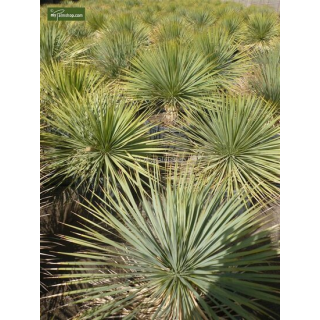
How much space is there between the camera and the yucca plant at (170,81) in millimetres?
1954

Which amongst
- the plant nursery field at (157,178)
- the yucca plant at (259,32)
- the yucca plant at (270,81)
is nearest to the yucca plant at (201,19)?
the yucca plant at (259,32)

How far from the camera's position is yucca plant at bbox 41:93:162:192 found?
1377 mm

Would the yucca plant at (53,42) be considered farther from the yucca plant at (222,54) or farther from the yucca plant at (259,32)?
the yucca plant at (259,32)

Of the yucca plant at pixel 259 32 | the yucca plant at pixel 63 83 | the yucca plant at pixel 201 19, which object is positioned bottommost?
the yucca plant at pixel 63 83

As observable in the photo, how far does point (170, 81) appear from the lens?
1951mm

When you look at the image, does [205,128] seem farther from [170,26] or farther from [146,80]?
[170,26]

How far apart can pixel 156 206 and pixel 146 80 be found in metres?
1.18

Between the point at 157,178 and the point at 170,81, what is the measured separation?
40.0 inches

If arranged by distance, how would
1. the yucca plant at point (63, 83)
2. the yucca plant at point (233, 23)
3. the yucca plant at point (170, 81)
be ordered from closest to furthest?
1. the yucca plant at point (63, 83)
2. the yucca plant at point (170, 81)
3. the yucca plant at point (233, 23)

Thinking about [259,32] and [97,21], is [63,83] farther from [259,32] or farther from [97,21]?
[259,32]

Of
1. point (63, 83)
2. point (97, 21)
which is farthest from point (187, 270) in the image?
point (97, 21)

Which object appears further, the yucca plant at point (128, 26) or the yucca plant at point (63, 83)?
the yucca plant at point (128, 26)

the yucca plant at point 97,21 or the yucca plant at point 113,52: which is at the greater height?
the yucca plant at point 97,21

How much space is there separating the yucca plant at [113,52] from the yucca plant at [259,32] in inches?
39.7
